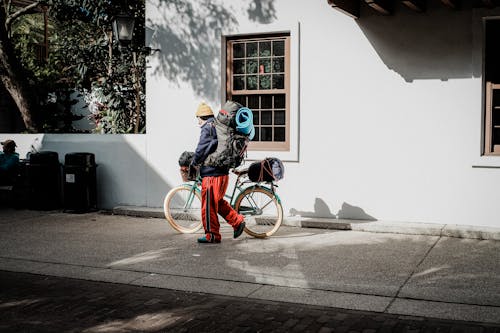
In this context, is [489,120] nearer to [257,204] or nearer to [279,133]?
[279,133]

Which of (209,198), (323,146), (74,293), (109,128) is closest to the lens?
(74,293)

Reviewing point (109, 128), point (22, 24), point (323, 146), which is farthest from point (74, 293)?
point (22, 24)

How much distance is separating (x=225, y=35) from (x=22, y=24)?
51.3 ft

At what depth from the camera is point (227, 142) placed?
840 centimetres

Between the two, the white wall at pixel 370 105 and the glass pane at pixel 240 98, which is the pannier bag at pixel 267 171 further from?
the glass pane at pixel 240 98

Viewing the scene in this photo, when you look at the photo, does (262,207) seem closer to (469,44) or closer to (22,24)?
(469,44)

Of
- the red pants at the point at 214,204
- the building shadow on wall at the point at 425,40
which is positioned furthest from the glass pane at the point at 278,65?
the red pants at the point at 214,204

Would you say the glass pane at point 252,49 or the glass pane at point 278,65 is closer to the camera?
the glass pane at point 278,65

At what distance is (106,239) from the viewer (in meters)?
9.17

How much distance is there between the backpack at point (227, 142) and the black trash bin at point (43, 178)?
4724 millimetres

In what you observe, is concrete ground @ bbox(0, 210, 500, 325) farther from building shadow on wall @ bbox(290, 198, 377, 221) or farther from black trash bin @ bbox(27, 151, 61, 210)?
black trash bin @ bbox(27, 151, 61, 210)

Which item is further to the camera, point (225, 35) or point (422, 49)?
point (225, 35)

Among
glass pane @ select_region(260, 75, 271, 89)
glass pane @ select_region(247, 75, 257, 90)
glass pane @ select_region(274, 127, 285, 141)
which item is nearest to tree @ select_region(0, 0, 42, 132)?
glass pane @ select_region(247, 75, 257, 90)

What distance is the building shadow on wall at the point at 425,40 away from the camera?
9.29m
